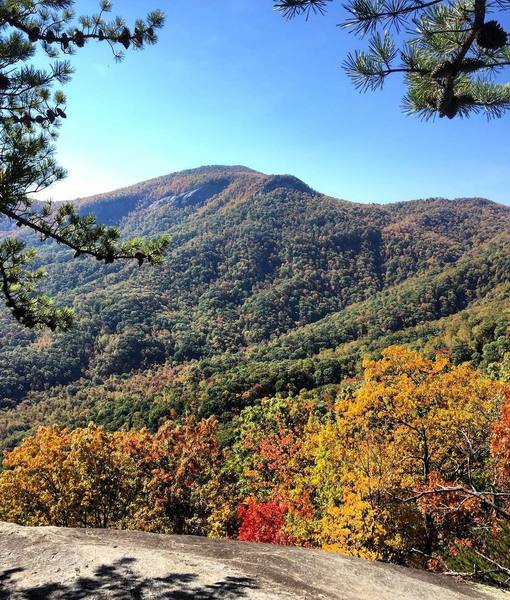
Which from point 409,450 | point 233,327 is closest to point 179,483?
point 409,450

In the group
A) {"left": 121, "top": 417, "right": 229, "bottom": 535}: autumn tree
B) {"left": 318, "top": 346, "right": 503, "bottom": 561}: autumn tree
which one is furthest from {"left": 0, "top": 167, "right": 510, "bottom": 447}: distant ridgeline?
{"left": 318, "top": 346, "right": 503, "bottom": 561}: autumn tree

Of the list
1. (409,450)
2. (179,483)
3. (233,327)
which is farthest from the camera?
(233,327)

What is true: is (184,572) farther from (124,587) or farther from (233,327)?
(233,327)

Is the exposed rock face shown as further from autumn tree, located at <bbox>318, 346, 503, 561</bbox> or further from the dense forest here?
autumn tree, located at <bbox>318, 346, 503, 561</bbox>

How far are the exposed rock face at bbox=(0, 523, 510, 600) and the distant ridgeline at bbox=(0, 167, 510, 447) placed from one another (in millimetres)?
45073

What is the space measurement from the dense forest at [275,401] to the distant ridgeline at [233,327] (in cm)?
67

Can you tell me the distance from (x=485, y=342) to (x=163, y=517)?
53.3 m

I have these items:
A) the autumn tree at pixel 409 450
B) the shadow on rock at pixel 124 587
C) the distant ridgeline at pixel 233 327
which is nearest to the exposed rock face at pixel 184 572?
the shadow on rock at pixel 124 587

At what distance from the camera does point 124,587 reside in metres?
3.91

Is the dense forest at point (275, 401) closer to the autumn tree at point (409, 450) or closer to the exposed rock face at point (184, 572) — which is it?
the autumn tree at point (409, 450)

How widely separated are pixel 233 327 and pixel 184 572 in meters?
149

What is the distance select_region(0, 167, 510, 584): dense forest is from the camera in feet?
50.7

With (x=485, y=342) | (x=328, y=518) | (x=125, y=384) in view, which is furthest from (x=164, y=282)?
(x=328, y=518)

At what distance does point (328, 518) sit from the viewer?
16391mm
